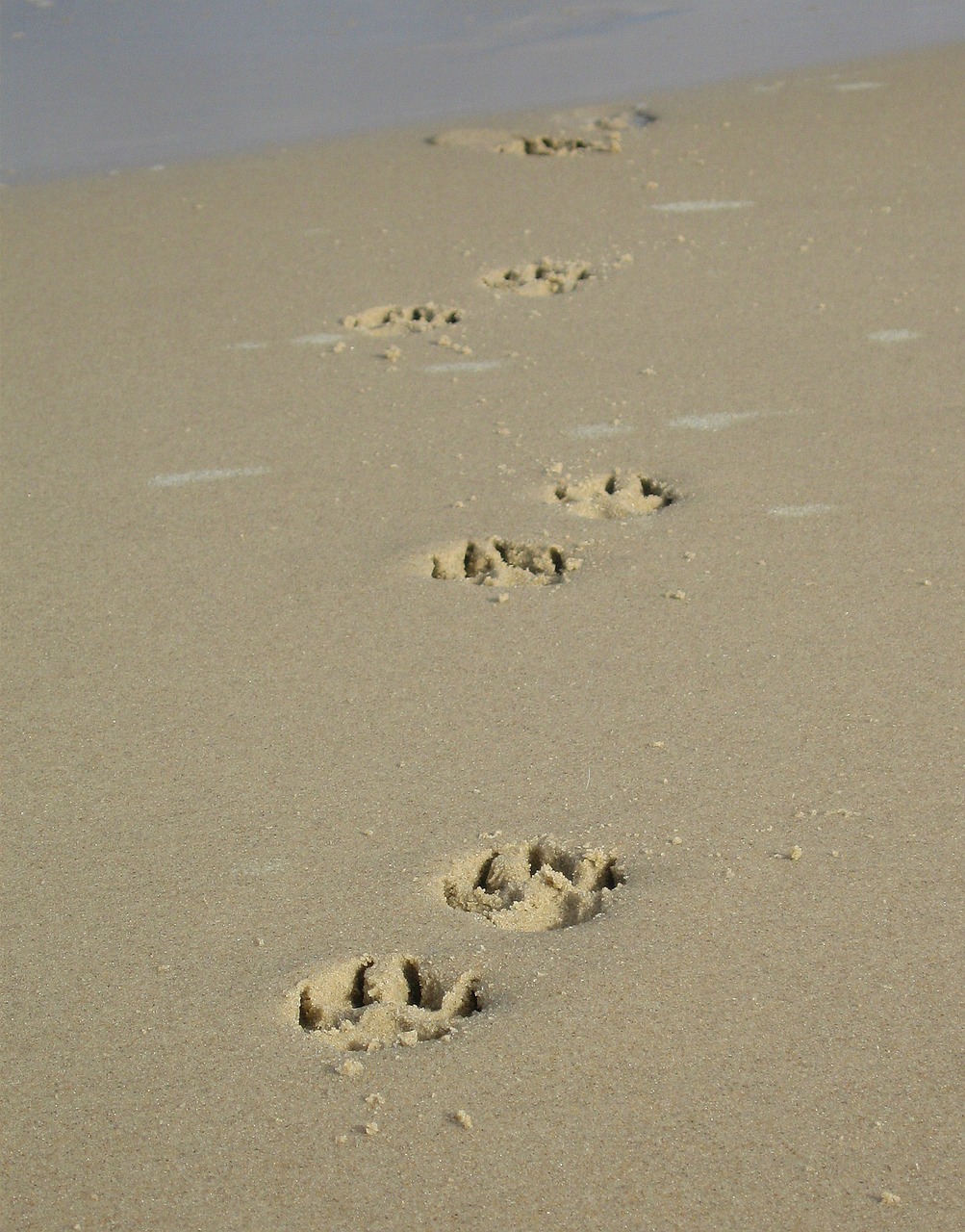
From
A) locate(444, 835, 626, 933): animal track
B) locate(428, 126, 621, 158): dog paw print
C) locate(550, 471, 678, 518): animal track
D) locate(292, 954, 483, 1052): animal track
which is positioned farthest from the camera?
locate(428, 126, 621, 158): dog paw print

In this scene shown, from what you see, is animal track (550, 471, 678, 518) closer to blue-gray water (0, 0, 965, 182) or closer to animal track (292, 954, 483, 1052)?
animal track (292, 954, 483, 1052)

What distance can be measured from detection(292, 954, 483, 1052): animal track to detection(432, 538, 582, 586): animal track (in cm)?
122

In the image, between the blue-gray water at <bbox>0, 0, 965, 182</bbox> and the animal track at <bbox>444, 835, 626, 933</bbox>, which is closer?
the animal track at <bbox>444, 835, 626, 933</bbox>

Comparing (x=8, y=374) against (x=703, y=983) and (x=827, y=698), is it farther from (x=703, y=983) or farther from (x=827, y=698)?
(x=703, y=983)

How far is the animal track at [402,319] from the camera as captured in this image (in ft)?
15.4

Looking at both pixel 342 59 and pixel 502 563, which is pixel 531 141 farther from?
pixel 502 563

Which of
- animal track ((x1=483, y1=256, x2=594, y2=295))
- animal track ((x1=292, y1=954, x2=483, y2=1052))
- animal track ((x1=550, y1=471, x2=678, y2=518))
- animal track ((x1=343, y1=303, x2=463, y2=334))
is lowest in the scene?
animal track ((x1=292, y1=954, x2=483, y2=1052))

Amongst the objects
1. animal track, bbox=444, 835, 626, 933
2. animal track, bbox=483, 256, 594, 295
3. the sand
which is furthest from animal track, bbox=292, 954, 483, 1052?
animal track, bbox=483, 256, 594, 295

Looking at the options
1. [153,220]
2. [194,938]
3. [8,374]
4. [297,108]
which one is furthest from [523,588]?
[297,108]

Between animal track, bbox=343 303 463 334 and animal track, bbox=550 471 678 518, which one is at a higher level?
animal track, bbox=343 303 463 334

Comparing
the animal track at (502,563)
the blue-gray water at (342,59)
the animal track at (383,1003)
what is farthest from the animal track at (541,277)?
the animal track at (383,1003)

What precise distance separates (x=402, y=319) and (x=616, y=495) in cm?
142

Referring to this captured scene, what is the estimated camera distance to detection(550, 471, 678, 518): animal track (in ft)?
11.7

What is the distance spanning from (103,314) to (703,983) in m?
3.52
